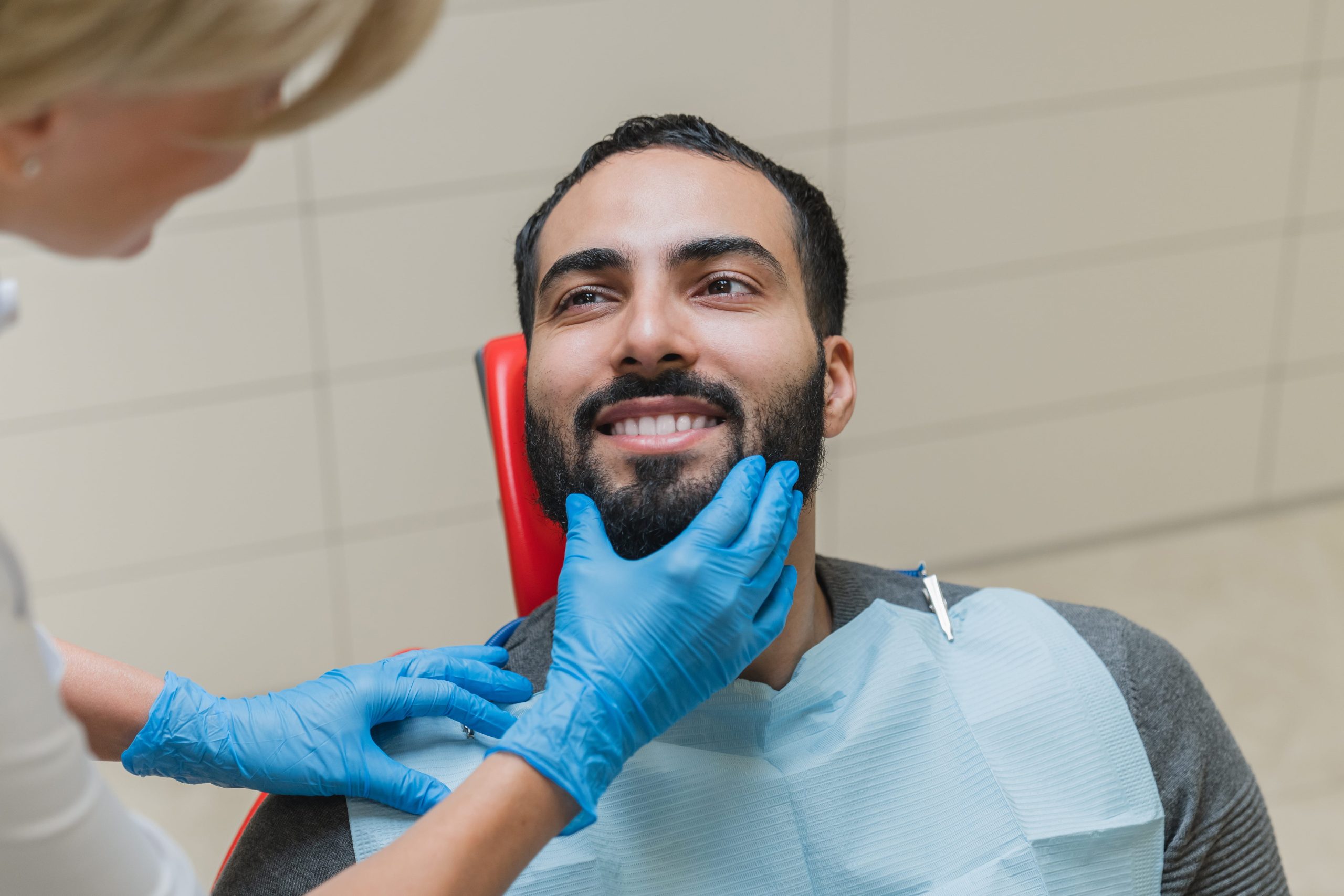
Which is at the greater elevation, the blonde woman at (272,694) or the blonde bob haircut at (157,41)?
the blonde bob haircut at (157,41)

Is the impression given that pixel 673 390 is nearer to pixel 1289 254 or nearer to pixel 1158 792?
pixel 1158 792

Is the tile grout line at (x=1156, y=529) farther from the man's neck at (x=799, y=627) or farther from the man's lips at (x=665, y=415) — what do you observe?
the man's lips at (x=665, y=415)

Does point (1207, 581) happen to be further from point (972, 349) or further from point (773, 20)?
point (773, 20)

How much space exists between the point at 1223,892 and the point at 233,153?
47.2 inches

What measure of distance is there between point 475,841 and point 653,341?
55 centimetres

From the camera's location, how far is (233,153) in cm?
82

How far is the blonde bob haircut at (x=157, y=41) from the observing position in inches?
25.7

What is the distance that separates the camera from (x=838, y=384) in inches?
60.3

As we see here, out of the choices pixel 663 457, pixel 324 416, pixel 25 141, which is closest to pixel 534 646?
pixel 663 457

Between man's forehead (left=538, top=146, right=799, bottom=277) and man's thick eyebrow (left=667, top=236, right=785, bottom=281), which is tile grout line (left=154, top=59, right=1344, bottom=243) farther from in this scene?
man's thick eyebrow (left=667, top=236, right=785, bottom=281)

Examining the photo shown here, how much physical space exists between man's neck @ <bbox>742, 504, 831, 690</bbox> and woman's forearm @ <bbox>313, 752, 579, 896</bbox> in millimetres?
380

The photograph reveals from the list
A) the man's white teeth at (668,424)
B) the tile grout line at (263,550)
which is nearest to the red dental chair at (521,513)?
the man's white teeth at (668,424)

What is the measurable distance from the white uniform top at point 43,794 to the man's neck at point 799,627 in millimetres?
691

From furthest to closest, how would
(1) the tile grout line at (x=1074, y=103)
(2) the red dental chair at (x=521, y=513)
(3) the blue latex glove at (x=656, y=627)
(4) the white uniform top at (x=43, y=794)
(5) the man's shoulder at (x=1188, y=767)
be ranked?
(1) the tile grout line at (x=1074, y=103) → (2) the red dental chair at (x=521, y=513) → (5) the man's shoulder at (x=1188, y=767) → (3) the blue latex glove at (x=656, y=627) → (4) the white uniform top at (x=43, y=794)
